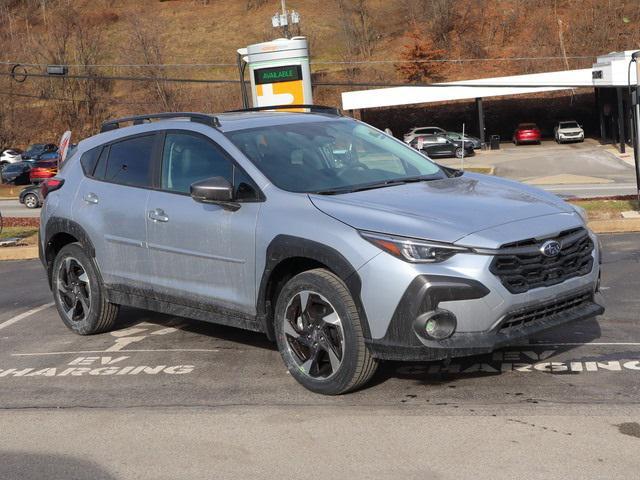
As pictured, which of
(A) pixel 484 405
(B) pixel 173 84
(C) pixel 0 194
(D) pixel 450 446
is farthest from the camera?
(B) pixel 173 84

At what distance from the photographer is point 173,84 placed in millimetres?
76062

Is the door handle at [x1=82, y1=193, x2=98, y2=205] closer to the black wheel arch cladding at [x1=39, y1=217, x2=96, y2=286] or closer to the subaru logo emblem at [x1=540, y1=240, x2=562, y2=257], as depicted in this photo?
the black wheel arch cladding at [x1=39, y1=217, x2=96, y2=286]

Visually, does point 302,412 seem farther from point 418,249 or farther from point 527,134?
point 527,134

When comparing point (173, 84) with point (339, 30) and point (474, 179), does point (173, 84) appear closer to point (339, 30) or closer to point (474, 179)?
point (339, 30)

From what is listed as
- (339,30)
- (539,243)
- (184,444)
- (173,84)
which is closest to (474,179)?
(539,243)

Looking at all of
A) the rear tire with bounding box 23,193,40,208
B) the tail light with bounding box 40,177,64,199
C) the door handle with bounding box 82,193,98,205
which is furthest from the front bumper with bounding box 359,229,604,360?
the rear tire with bounding box 23,193,40,208

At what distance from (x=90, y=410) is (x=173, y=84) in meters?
72.1

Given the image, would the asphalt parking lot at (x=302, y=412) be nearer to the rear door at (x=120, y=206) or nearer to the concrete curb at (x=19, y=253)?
the rear door at (x=120, y=206)

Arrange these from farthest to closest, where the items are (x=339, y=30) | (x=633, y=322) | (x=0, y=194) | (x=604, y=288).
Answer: (x=339, y=30), (x=0, y=194), (x=604, y=288), (x=633, y=322)

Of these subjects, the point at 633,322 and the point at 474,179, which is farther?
the point at 633,322

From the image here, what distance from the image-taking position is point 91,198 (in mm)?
7734

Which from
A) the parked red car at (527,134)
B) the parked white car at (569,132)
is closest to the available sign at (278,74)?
the parked white car at (569,132)

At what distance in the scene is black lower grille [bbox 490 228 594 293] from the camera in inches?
213

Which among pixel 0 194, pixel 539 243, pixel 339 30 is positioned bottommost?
pixel 0 194
